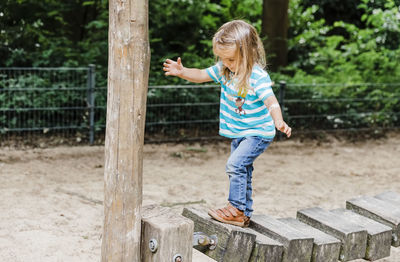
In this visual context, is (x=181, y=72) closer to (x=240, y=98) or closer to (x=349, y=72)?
(x=240, y=98)

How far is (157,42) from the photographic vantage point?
380 inches

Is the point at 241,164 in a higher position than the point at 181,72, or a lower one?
lower

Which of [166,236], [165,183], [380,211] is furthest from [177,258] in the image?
[165,183]

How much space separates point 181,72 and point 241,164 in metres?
0.62

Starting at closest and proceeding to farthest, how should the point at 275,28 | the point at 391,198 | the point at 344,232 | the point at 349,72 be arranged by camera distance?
the point at 344,232
the point at 391,198
the point at 349,72
the point at 275,28

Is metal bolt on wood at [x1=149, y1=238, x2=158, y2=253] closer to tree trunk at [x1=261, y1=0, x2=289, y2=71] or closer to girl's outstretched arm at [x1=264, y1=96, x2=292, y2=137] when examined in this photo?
girl's outstretched arm at [x1=264, y1=96, x2=292, y2=137]

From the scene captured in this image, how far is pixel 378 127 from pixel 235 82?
7520 mm

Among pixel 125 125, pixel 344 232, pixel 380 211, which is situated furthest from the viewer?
pixel 380 211

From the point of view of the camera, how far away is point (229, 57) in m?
2.98

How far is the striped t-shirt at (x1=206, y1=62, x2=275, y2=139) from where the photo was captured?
116 inches

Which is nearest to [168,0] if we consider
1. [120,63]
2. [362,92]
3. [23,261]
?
[362,92]

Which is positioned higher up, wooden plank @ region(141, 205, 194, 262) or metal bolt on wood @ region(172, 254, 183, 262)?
wooden plank @ region(141, 205, 194, 262)

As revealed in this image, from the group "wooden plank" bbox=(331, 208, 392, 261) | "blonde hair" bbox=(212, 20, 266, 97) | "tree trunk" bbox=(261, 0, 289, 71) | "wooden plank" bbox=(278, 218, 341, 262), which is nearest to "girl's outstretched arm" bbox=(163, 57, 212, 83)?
"blonde hair" bbox=(212, 20, 266, 97)

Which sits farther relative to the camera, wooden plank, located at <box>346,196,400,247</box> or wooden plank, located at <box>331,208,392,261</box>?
wooden plank, located at <box>346,196,400,247</box>
